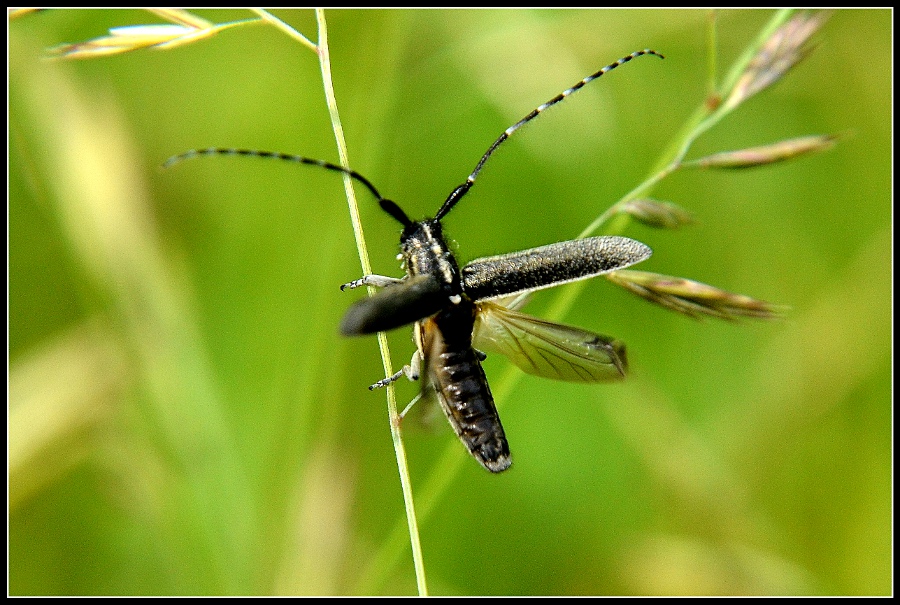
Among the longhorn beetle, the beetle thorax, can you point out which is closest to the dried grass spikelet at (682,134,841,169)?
the longhorn beetle

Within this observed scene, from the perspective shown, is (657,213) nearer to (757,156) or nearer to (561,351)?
(757,156)

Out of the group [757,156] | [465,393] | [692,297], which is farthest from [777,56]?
[465,393]

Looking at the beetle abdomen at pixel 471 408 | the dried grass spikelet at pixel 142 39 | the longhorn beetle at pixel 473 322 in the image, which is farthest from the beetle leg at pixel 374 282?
the dried grass spikelet at pixel 142 39

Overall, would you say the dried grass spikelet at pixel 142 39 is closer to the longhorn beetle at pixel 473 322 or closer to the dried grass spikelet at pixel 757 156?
the longhorn beetle at pixel 473 322

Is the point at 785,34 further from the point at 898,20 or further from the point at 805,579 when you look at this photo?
the point at 805,579

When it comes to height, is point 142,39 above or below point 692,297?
above

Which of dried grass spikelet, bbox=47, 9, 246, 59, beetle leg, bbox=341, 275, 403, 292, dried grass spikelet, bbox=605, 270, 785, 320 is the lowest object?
dried grass spikelet, bbox=605, 270, 785, 320

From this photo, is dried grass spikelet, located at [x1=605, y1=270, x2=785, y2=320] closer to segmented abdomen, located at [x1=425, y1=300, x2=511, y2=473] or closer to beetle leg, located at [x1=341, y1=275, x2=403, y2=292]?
segmented abdomen, located at [x1=425, y1=300, x2=511, y2=473]

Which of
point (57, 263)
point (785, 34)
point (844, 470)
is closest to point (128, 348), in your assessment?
point (57, 263)
